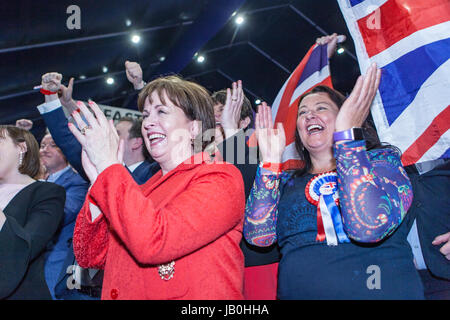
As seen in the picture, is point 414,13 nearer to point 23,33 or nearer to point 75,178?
point 75,178

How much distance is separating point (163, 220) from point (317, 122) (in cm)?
86

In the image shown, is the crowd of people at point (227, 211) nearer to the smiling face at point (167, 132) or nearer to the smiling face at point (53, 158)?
the smiling face at point (167, 132)

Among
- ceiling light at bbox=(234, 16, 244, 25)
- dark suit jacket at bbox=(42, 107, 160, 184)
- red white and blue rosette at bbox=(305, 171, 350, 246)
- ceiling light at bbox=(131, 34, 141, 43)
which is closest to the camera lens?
red white and blue rosette at bbox=(305, 171, 350, 246)

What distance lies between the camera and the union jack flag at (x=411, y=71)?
154 centimetres

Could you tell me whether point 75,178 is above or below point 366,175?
above

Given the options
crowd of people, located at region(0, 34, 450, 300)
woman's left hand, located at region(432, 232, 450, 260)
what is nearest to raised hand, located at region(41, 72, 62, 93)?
crowd of people, located at region(0, 34, 450, 300)

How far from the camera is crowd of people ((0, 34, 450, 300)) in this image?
1086 millimetres

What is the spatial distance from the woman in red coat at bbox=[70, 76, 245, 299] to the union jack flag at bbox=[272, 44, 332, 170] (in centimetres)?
102

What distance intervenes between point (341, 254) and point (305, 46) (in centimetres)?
583

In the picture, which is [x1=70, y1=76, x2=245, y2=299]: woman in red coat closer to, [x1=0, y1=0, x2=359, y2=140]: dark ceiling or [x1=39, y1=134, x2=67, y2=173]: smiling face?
[x1=39, y1=134, x2=67, y2=173]: smiling face

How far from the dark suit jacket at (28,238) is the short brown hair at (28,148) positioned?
19 cm
